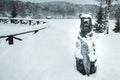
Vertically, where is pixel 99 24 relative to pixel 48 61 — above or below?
above

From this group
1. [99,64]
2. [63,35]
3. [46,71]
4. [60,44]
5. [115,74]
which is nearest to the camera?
[46,71]

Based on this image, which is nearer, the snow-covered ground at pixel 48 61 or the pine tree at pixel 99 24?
the snow-covered ground at pixel 48 61

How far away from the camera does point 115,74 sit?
688 cm

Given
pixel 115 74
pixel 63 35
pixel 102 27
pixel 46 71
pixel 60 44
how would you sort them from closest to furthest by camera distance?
pixel 46 71
pixel 115 74
pixel 60 44
pixel 63 35
pixel 102 27

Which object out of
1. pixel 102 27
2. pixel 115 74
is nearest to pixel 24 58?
pixel 115 74

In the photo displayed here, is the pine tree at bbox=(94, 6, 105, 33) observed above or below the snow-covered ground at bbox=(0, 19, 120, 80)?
above

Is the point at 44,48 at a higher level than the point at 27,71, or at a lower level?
higher

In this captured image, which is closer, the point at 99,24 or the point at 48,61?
the point at 48,61

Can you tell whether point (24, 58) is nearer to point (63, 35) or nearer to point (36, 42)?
point (36, 42)

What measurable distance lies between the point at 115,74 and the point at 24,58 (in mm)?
3530

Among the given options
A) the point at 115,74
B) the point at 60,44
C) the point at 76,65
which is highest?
the point at 60,44

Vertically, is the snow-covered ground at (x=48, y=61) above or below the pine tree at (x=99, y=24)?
below

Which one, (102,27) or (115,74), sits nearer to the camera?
(115,74)

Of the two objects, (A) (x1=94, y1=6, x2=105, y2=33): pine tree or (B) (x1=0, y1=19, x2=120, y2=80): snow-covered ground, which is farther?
(A) (x1=94, y1=6, x2=105, y2=33): pine tree
